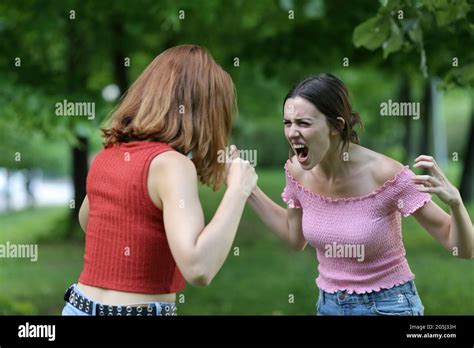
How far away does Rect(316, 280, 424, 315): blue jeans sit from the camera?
11.4ft

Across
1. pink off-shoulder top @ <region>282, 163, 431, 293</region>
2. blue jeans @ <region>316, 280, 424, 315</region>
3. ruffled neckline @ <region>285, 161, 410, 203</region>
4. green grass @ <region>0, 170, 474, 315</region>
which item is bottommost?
green grass @ <region>0, 170, 474, 315</region>

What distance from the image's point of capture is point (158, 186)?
256 centimetres

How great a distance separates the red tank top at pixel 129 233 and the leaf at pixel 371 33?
223cm

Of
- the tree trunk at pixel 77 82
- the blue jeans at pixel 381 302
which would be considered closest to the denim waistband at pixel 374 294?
the blue jeans at pixel 381 302

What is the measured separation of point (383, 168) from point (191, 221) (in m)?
1.33

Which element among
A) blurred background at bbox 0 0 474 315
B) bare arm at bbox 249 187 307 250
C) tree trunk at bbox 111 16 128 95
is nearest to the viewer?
bare arm at bbox 249 187 307 250

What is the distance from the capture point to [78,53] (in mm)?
11586

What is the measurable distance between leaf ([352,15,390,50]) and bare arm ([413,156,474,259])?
1.39 meters

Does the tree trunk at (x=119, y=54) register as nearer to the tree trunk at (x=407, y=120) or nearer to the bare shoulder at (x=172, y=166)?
the bare shoulder at (x=172, y=166)

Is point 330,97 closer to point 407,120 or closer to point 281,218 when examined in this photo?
point 281,218

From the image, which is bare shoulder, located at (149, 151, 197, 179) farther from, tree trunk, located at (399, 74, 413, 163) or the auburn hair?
tree trunk, located at (399, 74, 413, 163)

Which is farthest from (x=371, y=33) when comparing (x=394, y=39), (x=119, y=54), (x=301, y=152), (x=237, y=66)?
(x=119, y=54)

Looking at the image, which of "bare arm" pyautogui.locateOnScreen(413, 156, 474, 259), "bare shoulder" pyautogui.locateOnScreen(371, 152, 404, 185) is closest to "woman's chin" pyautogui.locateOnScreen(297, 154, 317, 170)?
"bare shoulder" pyautogui.locateOnScreen(371, 152, 404, 185)

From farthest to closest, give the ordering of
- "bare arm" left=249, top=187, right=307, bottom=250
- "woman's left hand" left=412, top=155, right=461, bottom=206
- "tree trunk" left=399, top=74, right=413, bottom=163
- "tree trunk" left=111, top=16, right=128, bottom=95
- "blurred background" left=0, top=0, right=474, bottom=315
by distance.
Result: "tree trunk" left=399, top=74, right=413, bottom=163 → "tree trunk" left=111, top=16, right=128, bottom=95 → "blurred background" left=0, top=0, right=474, bottom=315 → "bare arm" left=249, top=187, right=307, bottom=250 → "woman's left hand" left=412, top=155, right=461, bottom=206
